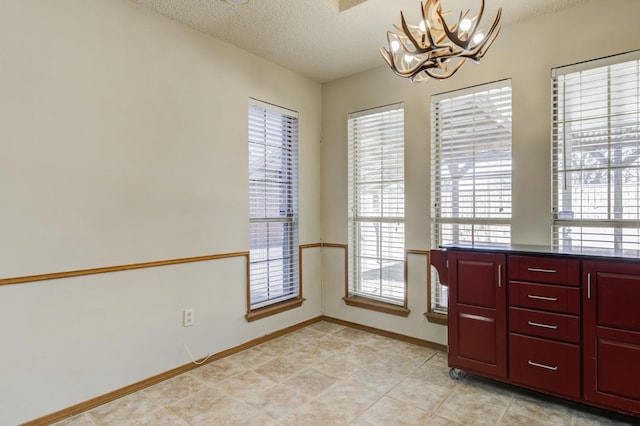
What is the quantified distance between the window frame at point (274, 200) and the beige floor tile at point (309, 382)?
2.67 ft

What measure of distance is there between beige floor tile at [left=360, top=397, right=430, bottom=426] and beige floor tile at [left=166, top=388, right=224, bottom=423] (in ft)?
3.20

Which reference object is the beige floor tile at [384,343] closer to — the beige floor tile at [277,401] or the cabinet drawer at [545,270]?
the beige floor tile at [277,401]

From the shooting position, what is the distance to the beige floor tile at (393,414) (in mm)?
2092

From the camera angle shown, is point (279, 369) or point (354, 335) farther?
point (354, 335)

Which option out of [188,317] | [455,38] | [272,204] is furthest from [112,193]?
[455,38]

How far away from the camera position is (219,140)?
119 inches

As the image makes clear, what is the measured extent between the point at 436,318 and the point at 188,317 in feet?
6.99

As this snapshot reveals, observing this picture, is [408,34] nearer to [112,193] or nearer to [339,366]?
[112,193]

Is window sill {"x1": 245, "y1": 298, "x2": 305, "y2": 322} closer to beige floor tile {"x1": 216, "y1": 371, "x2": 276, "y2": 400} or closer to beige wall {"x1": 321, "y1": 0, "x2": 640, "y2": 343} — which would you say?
beige wall {"x1": 321, "y1": 0, "x2": 640, "y2": 343}

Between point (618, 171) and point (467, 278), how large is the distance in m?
1.23

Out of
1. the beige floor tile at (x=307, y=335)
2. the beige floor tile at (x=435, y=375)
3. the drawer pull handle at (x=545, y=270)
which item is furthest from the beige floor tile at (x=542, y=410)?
the beige floor tile at (x=307, y=335)

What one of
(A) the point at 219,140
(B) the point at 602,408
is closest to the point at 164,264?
(A) the point at 219,140

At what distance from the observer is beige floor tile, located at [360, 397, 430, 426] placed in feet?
6.86

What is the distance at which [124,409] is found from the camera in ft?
7.32
